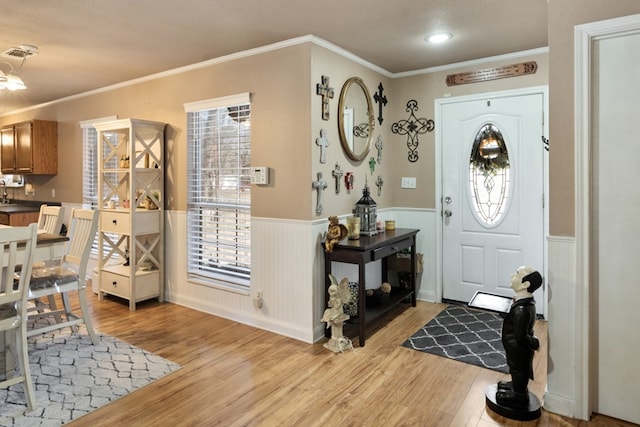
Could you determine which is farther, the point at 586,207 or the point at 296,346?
the point at 296,346

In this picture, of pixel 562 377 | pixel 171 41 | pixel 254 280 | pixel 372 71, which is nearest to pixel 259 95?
pixel 171 41

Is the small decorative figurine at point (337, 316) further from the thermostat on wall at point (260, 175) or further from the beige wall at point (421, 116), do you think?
the beige wall at point (421, 116)

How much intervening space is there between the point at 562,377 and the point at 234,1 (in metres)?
2.88

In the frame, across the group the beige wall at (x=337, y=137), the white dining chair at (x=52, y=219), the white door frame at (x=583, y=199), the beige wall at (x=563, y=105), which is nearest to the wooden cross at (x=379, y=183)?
the beige wall at (x=337, y=137)

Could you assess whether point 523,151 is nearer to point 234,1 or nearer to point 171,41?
point 234,1

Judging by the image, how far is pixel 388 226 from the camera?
3.93 metres

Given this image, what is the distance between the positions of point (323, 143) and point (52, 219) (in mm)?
2425

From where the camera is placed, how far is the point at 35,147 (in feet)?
18.2

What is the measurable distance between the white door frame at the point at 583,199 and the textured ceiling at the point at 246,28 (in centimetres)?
73

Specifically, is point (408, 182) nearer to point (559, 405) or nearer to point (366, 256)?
point (366, 256)

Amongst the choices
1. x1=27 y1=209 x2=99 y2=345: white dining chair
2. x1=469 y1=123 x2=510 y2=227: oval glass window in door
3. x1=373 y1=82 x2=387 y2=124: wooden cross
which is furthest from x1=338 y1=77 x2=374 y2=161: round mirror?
x1=27 y1=209 x2=99 y2=345: white dining chair

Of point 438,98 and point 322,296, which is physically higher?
point 438,98

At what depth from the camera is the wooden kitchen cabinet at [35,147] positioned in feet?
18.2

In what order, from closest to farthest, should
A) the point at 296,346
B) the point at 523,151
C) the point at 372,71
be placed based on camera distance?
the point at 296,346, the point at 523,151, the point at 372,71
